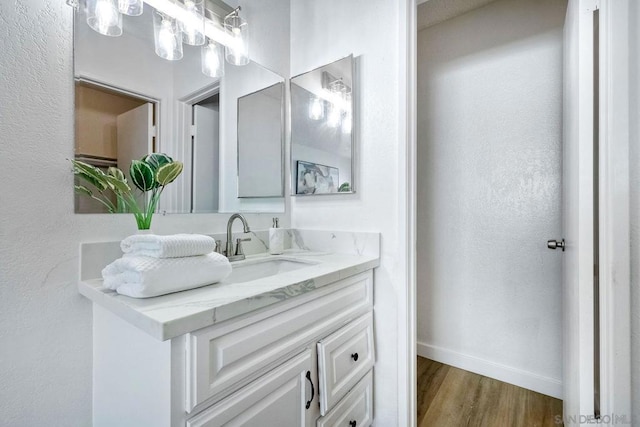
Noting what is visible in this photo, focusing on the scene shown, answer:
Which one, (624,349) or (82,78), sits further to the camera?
(82,78)

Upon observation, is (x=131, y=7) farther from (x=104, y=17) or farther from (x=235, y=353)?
(x=235, y=353)

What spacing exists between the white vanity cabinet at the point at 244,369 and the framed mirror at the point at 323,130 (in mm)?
541

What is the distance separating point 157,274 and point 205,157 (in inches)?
26.1

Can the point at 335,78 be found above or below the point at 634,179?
above

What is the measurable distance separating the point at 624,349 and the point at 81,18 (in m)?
1.80

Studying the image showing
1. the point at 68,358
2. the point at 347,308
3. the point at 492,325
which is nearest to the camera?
the point at 68,358

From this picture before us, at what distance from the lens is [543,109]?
1.65 metres

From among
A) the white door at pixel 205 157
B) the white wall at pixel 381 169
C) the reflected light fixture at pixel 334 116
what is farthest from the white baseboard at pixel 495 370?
the white door at pixel 205 157

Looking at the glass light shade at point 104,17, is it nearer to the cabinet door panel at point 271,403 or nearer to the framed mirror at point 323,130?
the framed mirror at point 323,130

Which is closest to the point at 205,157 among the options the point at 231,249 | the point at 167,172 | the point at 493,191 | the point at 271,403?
the point at 167,172

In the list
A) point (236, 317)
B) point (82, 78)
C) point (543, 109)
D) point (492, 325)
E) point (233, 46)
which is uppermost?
point (233, 46)

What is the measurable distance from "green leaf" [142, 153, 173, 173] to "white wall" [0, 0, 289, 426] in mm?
208

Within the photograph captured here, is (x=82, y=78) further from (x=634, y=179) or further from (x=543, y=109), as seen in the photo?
(x=543, y=109)

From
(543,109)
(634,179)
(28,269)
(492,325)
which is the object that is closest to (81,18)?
(28,269)
